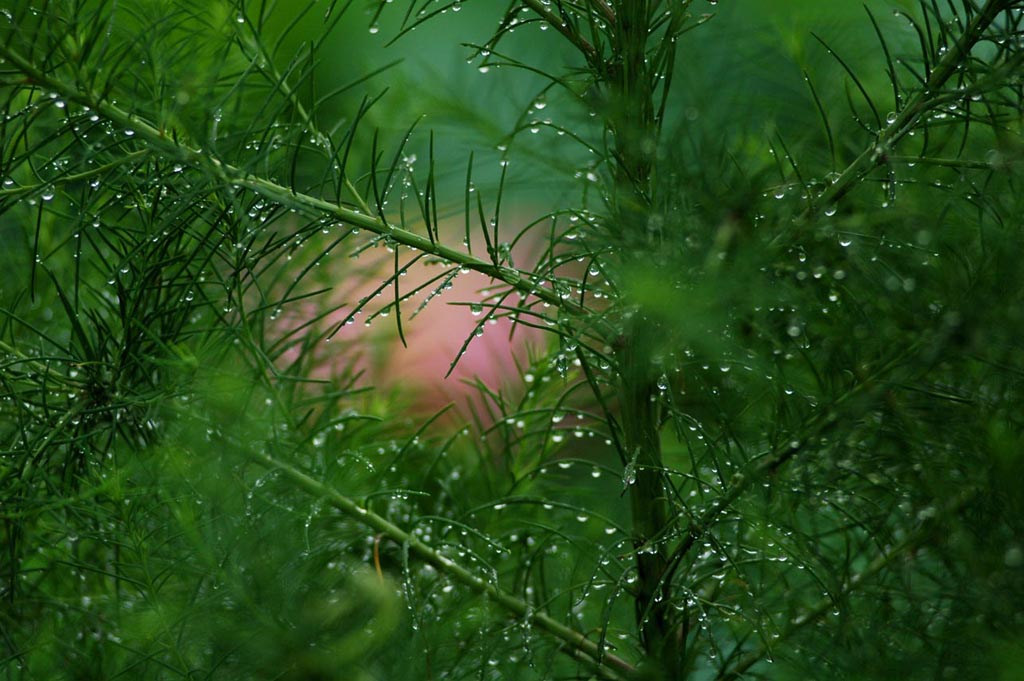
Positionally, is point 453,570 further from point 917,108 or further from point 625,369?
point 917,108

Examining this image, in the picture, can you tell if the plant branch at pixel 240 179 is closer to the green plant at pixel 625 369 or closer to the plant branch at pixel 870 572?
the green plant at pixel 625 369

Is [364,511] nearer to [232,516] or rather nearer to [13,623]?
[232,516]

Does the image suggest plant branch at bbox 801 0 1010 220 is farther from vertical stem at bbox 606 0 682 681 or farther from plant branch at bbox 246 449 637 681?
plant branch at bbox 246 449 637 681

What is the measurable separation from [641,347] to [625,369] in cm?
3

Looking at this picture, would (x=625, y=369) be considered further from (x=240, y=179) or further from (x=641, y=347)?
(x=240, y=179)

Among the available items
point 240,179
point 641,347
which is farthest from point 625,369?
point 240,179

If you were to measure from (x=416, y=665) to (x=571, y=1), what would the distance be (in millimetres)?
246

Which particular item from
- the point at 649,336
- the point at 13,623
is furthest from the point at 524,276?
the point at 13,623

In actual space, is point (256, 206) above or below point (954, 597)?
above

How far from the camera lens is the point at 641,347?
12.8 inches

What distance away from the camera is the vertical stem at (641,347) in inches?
12.5

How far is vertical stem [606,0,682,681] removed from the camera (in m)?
0.32

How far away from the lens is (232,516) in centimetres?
38

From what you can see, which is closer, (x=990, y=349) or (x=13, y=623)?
(x=990, y=349)
